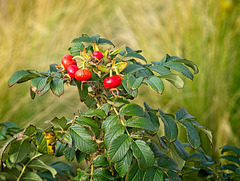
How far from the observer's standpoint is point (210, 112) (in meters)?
2.23

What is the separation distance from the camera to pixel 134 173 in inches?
35.7

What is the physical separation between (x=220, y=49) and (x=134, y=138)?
162cm

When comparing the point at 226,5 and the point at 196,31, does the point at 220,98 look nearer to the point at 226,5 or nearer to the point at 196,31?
the point at 196,31

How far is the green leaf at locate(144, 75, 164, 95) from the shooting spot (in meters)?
0.87

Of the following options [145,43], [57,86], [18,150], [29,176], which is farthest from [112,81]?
[145,43]

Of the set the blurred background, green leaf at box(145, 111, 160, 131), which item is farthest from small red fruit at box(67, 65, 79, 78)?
the blurred background

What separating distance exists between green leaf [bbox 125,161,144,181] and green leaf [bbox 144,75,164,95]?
0.19 meters

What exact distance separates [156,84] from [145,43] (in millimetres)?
1811

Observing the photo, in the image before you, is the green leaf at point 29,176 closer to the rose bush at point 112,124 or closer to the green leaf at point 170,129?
the rose bush at point 112,124

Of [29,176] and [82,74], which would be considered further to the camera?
[29,176]

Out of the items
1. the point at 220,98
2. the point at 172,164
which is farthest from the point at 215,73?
the point at 172,164

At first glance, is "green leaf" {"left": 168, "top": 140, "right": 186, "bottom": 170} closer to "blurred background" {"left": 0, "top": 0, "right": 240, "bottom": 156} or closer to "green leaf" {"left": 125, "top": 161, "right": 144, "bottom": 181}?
"green leaf" {"left": 125, "top": 161, "right": 144, "bottom": 181}

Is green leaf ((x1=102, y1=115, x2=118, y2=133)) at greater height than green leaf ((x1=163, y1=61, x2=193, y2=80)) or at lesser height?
lesser

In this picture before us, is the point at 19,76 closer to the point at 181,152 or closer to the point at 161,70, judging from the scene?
the point at 161,70
